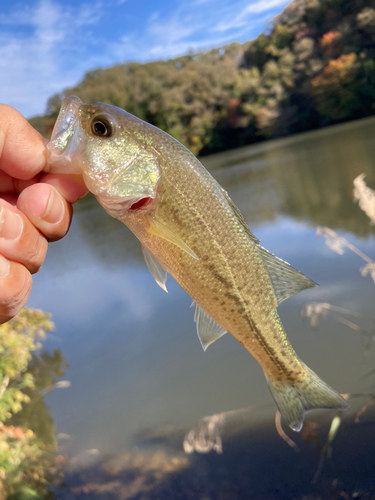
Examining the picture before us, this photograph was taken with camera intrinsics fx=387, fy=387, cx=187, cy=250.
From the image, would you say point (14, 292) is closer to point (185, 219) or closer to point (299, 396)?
point (185, 219)

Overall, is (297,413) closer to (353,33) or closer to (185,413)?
(185,413)

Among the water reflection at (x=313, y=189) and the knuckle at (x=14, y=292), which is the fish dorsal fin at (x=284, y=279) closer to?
the knuckle at (x=14, y=292)

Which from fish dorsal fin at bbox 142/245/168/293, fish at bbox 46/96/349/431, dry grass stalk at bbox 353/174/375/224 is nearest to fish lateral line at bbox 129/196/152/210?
fish at bbox 46/96/349/431

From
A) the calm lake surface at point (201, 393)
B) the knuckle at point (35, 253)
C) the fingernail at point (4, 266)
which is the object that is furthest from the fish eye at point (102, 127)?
the calm lake surface at point (201, 393)

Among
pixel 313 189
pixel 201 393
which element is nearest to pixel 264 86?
pixel 313 189

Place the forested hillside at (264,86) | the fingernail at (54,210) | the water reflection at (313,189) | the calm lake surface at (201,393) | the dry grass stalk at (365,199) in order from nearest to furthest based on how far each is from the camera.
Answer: the fingernail at (54,210)
the dry grass stalk at (365,199)
the calm lake surface at (201,393)
the water reflection at (313,189)
the forested hillside at (264,86)

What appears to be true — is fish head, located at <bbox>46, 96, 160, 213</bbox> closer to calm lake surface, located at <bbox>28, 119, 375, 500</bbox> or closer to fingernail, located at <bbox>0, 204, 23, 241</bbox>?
fingernail, located at <bbox>0, 204, 23, 241</bbox>
